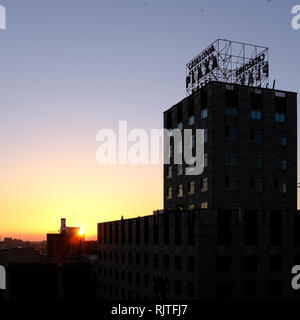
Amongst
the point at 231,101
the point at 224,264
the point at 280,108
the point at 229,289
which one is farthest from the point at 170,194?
the point at 229,289

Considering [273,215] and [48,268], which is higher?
[273,215]

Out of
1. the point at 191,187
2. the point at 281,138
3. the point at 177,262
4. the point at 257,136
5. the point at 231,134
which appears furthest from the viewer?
the point at 191,187

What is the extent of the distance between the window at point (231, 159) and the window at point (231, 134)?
7.85 feet

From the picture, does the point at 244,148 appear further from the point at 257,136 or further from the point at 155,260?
the point at 155,260

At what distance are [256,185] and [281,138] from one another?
9.50 m

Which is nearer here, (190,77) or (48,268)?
(190,77)

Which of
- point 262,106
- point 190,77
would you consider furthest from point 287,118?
point 190,77

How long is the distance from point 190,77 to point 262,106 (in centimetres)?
1497

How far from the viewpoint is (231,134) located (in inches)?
2874

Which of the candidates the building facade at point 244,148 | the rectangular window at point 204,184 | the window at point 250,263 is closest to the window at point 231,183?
the building facade at point 244,148

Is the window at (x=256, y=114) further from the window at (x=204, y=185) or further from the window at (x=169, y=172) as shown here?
the window at (x=169, y=172)

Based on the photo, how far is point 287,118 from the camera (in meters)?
76.8
